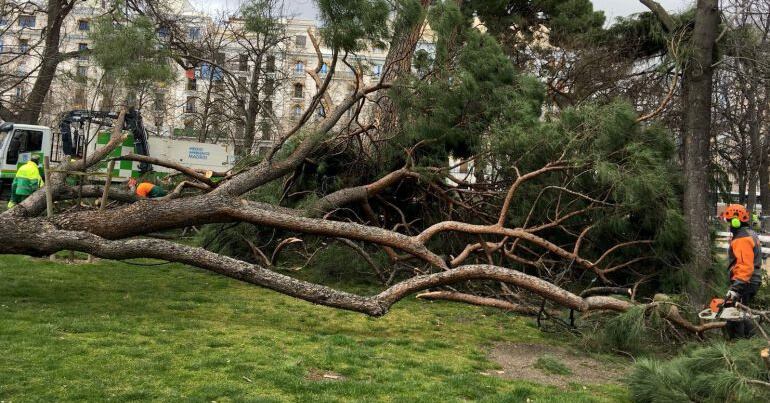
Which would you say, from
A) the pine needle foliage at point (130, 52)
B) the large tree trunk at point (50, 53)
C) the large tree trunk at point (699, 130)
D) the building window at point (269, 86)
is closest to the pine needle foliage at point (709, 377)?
the large tree trunk at point (699, 130)

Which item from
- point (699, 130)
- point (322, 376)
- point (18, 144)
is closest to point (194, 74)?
point (18, 144)

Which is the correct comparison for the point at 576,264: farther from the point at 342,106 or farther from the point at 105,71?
the point at 105,71

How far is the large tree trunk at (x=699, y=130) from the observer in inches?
281

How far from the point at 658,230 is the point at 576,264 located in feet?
3.25

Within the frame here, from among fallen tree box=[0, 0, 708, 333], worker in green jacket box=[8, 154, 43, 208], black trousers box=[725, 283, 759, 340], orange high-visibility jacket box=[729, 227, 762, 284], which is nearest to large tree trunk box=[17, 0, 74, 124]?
worker in green jacket box=[8, 154, 43, 208]

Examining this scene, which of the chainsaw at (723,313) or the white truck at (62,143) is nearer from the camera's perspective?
the chainsaw at (723,313)

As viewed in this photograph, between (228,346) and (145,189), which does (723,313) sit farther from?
(145,189)

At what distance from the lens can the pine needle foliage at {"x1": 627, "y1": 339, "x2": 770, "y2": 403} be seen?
145 inches

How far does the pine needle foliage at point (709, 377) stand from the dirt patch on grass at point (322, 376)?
1972 millimetres

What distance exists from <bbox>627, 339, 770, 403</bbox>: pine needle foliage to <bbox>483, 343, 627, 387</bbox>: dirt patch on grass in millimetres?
590

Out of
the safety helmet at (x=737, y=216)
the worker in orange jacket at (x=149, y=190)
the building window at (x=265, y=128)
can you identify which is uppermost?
the building window at (x=265, y=128)

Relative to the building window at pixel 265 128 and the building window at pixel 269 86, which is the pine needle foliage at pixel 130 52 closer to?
the building window at pixel 265 128

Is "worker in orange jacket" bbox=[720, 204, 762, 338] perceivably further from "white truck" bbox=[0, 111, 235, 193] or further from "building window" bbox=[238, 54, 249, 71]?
"building window" bbox=[238, 54, 249, 71]

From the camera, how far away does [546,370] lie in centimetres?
501
